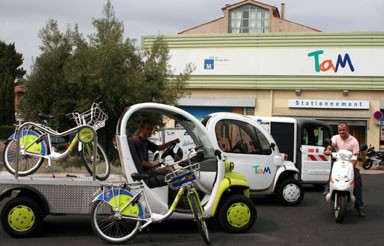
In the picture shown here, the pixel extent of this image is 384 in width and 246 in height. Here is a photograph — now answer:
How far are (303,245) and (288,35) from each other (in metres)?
21.5

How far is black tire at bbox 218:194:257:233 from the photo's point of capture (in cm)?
752

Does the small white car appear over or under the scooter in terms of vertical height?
over

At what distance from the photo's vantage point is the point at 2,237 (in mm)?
7043

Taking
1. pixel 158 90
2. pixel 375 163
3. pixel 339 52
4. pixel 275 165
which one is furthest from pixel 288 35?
pixel 275 165

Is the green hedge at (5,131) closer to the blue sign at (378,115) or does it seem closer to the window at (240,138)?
the blue sign at (378,115)

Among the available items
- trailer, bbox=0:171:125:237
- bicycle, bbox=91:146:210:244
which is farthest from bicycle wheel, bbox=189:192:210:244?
trailer, bbox=0:171:125:237

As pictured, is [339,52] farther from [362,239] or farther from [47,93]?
[362,239]

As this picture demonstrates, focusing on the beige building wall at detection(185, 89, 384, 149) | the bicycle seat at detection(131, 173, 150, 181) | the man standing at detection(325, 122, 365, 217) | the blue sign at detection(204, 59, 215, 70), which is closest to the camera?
the bicycle seat at detection(131, 173, 150, 181)

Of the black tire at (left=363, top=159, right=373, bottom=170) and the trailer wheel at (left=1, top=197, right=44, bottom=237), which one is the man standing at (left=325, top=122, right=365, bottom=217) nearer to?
the trailer wheel at (left=1, top=197, right=44, bottom=237)

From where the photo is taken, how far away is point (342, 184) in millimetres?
8555

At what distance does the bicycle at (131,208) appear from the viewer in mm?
6711

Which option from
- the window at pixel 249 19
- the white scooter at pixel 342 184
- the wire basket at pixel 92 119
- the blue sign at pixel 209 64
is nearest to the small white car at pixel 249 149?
the white scooter at pixel 342 184

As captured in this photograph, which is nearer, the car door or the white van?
the car door

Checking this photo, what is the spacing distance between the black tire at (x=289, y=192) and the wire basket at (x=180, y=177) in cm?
410
